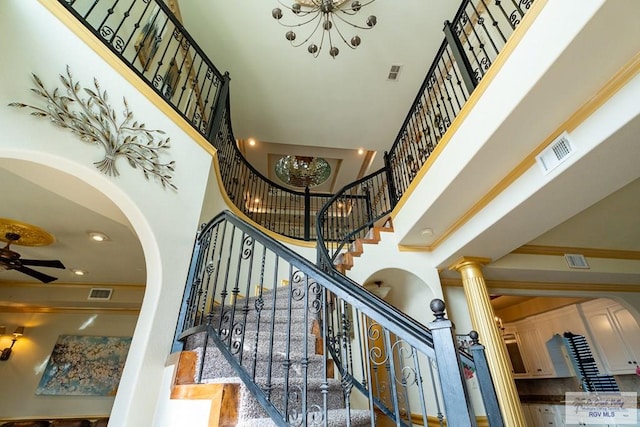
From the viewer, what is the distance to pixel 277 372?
73.3 inches

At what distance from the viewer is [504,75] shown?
6.65 feet

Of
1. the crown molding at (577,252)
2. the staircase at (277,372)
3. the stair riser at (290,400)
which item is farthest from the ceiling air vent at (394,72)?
the stair riser at (290,400)

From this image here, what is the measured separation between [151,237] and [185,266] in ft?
1.17

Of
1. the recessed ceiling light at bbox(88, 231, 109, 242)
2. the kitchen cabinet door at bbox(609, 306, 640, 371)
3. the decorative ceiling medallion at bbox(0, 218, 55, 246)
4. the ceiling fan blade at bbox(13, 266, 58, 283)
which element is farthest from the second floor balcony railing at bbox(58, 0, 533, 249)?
the kitchen cabinet door at bbox(609, 306, 640, 371)

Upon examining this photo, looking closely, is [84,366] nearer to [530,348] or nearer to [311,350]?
[311,350]

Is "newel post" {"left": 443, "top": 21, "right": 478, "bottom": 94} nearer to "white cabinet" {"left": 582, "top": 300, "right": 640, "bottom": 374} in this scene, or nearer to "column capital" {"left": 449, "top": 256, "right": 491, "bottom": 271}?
"column capital" {"left": 449, "top": 256, "right": 491, "bottom": 271}

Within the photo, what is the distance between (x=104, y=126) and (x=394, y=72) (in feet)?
13.0

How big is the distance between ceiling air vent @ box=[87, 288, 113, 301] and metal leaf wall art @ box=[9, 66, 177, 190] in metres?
3.78

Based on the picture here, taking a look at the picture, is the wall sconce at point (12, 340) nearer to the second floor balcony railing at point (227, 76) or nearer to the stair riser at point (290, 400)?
the second floor balcony railing at point (227, 76)

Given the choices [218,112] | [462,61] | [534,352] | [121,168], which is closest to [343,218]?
[218,112]

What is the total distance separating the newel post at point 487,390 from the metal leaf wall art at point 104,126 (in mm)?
2345

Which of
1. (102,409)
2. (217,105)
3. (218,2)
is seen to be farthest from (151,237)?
(102,409)

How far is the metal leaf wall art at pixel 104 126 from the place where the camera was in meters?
1.77

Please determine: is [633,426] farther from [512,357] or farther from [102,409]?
[102,409]
